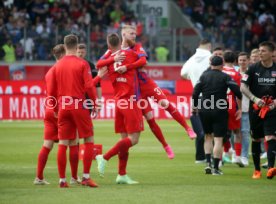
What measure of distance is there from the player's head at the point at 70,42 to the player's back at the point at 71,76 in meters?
0.14

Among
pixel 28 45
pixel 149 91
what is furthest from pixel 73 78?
pixel 28 45

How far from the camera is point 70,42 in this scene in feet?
43.4

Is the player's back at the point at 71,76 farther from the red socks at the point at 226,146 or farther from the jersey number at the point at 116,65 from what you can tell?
the red socks at the point at 226,146

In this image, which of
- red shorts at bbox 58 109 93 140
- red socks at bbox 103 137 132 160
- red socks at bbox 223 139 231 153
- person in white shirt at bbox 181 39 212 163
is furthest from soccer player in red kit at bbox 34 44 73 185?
red socks at bbox 223 139 231 153

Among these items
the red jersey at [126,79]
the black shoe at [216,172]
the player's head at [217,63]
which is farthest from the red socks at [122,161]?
the player's head at [217,63]

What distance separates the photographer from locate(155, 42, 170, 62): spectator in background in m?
37.2

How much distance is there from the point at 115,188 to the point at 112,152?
2.71ft

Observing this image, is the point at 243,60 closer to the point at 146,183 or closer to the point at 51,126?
the point at 146,183

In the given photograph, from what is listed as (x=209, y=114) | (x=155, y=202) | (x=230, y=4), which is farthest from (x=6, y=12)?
(x=155, y=202)

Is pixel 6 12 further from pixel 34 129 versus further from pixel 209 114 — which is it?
pixel 209 114

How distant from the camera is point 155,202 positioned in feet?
38.4

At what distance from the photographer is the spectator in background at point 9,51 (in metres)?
36.0

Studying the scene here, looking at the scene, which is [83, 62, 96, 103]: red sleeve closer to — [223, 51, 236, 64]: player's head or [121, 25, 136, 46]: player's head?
[121, 25, 136, 46]: player's head

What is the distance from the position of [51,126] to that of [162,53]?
23.6 meters
